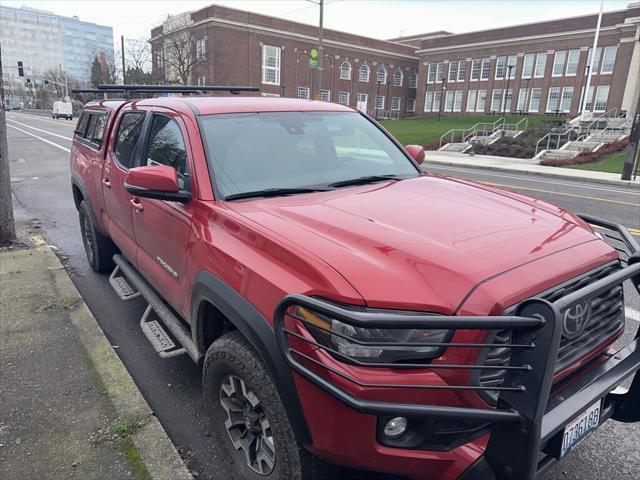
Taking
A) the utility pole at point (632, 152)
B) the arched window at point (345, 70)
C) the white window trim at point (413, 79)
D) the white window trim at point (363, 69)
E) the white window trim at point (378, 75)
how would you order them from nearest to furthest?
the utility pole at point (632, 152) < the arched window at point (345, 70) < the white window trim at point (363, 69) < the white window trim at point (378, 75) < the white window trim at point (413, 79)

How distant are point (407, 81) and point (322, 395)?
82.7m

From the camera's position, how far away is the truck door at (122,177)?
12.7 feet

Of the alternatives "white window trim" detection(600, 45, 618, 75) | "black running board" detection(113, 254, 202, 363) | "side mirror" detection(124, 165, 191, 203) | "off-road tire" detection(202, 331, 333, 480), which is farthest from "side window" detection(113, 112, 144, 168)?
"white window trim" detection(600, 45, 618, 75)

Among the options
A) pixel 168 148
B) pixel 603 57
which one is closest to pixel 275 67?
pixel 603 57

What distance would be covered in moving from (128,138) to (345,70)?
2792 inches

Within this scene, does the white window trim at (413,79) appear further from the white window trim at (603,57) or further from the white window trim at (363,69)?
the white window trim at (603,57)

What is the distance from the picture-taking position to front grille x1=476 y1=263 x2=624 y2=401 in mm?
1755

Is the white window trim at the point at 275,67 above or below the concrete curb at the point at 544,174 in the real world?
Answer: above

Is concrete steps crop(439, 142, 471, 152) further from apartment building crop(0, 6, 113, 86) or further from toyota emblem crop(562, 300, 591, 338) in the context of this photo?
apartment building crop(0, 6, 113, 86)


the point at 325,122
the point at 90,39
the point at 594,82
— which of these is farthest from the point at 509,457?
the point at 90,39

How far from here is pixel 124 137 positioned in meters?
4.18

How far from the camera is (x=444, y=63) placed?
230ft

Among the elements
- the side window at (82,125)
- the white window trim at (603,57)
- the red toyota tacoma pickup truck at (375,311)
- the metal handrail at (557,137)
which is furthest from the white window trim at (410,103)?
the red toyota tacoma pickup truck at (375,311)

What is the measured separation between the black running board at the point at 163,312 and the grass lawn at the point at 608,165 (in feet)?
65.2
